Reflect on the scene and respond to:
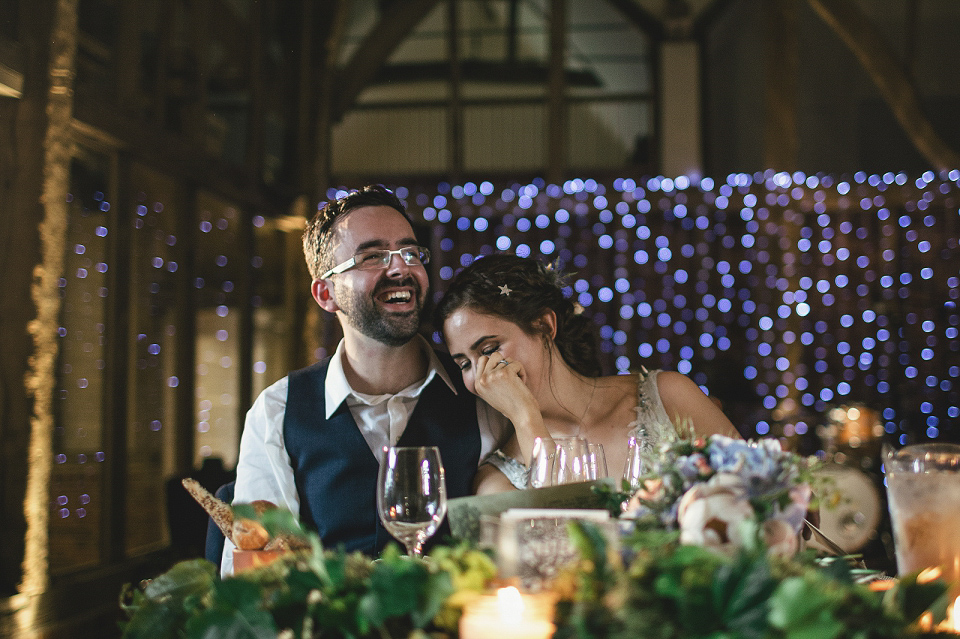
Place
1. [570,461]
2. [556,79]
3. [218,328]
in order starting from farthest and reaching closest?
[556,79] < [218,328] < [570,461]

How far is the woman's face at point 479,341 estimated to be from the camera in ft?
7.13

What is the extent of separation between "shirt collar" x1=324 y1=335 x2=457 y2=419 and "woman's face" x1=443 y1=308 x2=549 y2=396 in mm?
57

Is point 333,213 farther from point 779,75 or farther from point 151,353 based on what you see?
point 779,75

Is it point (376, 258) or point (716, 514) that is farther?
point (376, 258)

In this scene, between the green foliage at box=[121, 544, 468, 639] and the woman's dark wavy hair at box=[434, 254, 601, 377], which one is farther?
the woman's dark wavy hair at box=[434, 254, 601, 377]

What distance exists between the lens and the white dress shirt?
82.3 inches

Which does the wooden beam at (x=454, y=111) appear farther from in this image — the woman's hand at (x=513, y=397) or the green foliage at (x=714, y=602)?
the green foliage at (x=714, y=602)

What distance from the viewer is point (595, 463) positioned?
1.46m

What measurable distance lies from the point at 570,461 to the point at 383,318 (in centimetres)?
85

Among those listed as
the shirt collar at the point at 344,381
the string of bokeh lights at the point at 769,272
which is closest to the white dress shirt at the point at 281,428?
the shirt collar at the point at 344,381

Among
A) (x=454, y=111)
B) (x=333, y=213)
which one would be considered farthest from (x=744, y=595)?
(x=454, y=111)

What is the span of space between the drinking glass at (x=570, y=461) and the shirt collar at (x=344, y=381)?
83 cm

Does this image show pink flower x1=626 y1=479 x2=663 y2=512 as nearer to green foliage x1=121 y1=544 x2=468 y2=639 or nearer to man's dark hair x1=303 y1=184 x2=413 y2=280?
green foliage x1=121 y1=544 x2=468 y2=639

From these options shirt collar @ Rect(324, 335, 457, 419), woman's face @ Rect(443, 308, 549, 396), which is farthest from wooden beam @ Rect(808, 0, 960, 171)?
shirt collar @ Rect(324, 335, 457, 419)
